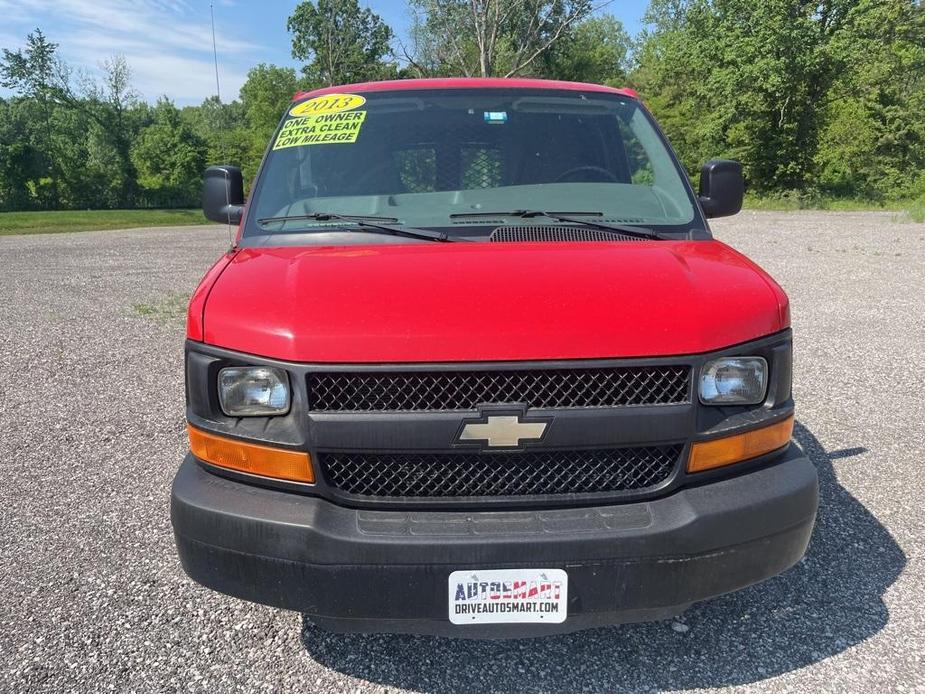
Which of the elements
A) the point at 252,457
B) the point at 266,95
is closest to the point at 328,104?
the point at 252,457

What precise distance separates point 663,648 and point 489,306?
1.50 meters

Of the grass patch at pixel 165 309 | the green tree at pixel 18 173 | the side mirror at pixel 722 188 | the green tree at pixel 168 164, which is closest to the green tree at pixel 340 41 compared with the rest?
the green tree at pixel 168 164

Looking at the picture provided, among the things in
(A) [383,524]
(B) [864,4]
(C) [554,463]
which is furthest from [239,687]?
(B) [864,4]

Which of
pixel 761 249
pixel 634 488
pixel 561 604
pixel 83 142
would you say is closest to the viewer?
pixel 561 604

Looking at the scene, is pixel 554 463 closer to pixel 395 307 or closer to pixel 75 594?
pixel 395 307

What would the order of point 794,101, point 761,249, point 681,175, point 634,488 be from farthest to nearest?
1. point 794,101
2. point 761,249
3. point 681,175
4. point 634,488

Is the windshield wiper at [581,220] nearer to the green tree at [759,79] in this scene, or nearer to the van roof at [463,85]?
the van roof at [463,85]

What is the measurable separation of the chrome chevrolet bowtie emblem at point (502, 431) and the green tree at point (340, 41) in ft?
169

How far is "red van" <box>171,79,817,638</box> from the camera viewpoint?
83.0 inches

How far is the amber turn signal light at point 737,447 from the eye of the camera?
2.25 meters

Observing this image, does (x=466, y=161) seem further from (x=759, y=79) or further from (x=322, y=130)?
(x=759, y=79)

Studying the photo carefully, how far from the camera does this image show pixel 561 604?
2.13 m

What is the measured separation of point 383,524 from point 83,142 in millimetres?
59511

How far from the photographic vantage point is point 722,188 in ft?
11.8
